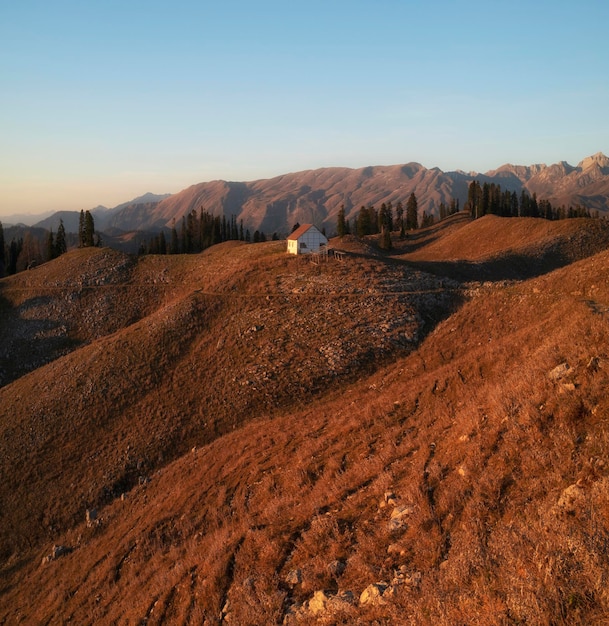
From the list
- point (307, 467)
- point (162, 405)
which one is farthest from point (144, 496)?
point (307, 467)

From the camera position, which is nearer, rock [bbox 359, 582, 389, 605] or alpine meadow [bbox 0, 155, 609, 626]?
rock [bbox 359, 582, 389, 605]

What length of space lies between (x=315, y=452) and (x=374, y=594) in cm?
1072

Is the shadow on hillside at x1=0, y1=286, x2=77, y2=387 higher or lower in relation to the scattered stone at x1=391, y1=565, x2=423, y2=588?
lower

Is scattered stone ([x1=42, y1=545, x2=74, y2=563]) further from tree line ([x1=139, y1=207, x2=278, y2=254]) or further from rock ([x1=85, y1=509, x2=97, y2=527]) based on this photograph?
tree line ([x1=139, y1=207, x2=278, y2=254])

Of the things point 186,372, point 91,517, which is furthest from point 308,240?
point 91,517

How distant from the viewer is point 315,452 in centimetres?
1950

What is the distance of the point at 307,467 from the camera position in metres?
18.0

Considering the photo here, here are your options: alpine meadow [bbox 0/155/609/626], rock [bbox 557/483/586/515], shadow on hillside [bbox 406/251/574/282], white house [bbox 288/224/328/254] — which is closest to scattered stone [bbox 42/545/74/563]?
alpine meadow [bbox 0/155/609/626]

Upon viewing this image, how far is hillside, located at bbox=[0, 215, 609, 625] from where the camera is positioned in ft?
29.2

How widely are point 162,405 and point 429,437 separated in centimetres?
2756

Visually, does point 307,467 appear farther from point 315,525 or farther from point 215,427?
point 215,427

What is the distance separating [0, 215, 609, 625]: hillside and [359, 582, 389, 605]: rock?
4 cm

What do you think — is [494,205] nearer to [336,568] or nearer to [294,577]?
[336,568]

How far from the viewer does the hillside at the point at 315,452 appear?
8914 millimetres
